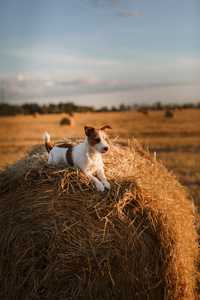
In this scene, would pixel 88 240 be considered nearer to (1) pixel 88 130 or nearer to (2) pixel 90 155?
(2) pixel 90 155

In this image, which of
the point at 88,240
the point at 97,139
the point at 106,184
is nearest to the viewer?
the point at 88,240

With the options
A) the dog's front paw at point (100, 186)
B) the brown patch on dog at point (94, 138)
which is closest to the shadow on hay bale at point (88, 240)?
the dog's front paw at point (100, 186)

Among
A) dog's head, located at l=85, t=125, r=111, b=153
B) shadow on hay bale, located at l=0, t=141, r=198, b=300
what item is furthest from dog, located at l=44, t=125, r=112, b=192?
shadow on hay bale, located at l=0, t=141, r=198, b=300

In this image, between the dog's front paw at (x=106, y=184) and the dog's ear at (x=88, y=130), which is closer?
the dog's ear at (x=88, y=130)

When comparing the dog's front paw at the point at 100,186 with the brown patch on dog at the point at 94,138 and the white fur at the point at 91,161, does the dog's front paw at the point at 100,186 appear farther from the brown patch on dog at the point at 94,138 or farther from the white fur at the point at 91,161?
the brown patch on dog at the point at 94,138

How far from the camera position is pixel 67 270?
343 centimetres

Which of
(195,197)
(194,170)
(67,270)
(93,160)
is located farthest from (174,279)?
(194,170)

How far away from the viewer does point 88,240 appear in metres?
3.49

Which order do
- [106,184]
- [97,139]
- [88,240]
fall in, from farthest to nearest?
[106,184] < [97,139] < [88,240]

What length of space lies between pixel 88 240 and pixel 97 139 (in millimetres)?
1186

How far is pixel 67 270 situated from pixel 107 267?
1.47ft

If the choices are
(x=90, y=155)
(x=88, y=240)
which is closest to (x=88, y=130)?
(x=90, y=155)

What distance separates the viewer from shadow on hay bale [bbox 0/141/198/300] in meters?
3.44

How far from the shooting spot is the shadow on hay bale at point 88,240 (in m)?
3.44
